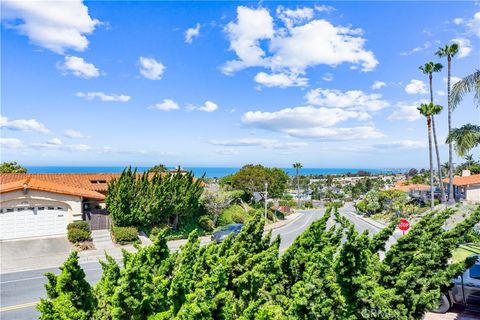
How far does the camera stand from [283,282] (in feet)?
24.5

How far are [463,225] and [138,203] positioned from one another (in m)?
20.6

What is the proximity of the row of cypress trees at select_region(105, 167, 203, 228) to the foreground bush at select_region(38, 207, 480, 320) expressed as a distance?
16.5m

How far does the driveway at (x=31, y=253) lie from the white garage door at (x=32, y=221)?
69cm

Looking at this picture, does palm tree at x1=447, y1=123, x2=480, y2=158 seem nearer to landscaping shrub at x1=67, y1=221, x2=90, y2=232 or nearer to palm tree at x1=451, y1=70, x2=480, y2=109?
palm tree at x1=451, y1=70, x2=480, y2=109

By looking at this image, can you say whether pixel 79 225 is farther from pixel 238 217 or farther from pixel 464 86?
pixel 464 86

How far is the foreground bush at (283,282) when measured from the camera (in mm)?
5574

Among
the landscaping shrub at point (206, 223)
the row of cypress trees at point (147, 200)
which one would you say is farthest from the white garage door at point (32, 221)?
the landscaping shrub at point (206, 223)

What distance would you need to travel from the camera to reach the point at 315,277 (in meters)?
5.72

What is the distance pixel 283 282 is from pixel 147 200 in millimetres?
18093

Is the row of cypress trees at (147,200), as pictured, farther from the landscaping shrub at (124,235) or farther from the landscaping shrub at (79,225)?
the landscaping shrub at (79,225)

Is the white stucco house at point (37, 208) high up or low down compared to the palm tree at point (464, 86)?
down

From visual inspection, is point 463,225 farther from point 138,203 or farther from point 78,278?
point 138,203

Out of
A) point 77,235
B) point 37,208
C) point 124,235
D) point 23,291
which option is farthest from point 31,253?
point 23,291

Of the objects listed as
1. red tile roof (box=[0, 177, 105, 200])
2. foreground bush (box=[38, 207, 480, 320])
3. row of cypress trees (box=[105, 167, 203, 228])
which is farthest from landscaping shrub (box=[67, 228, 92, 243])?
foreground bush (box=[38, 207, 480, 320])
